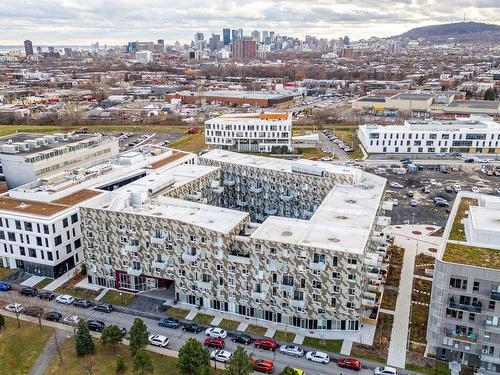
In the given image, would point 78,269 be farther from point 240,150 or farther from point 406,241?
point 240,150

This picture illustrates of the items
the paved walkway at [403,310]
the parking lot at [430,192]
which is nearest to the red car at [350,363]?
the paved walkway at [403,310]

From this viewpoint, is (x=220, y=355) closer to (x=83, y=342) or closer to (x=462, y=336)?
(x=83, y=342)

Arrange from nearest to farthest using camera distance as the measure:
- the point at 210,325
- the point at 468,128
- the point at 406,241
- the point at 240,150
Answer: the point at 210,325, the point at 406,241, the point at 468,128, the point at 240,150

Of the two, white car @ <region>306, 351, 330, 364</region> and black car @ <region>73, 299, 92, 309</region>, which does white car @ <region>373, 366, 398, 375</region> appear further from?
black car @ <region>73, 299, 92, 309</region>

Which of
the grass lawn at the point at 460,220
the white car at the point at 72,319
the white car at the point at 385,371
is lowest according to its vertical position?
the white car at the point at 72,319

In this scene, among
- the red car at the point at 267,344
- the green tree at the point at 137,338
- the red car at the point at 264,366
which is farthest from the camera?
the red car at the point at 267,344

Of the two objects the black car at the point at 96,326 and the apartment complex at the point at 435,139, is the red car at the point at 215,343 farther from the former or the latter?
the apartment complex at the point at 435,139

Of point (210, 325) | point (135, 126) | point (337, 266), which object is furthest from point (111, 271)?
point (135, 126)
